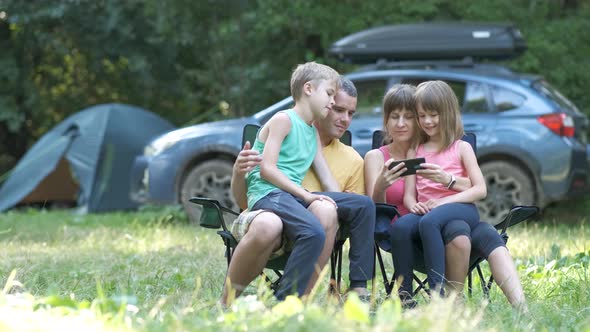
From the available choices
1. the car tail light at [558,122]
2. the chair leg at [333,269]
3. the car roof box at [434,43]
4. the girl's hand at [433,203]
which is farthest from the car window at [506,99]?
the chair leg at [333,269]

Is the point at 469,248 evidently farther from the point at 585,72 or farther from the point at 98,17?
the point at 98,17

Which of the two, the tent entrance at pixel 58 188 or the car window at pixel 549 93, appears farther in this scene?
the tent entrance at pixel 58 188

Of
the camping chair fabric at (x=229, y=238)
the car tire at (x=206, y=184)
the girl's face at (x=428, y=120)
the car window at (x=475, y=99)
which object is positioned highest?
the girl's face at (x=428, y=120)

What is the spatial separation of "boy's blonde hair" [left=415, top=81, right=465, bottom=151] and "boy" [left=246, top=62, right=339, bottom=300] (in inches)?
16.2

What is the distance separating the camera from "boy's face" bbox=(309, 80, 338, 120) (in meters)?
4.48

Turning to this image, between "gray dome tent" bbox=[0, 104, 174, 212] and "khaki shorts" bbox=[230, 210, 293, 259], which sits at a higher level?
"khaki shorts" bbox=[230, 210, 293, 259]

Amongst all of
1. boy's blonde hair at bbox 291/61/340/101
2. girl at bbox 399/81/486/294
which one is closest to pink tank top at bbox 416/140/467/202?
girl at bbox 399/81/486/294

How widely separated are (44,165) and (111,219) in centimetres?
235

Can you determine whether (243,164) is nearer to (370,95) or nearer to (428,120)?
(428,120)

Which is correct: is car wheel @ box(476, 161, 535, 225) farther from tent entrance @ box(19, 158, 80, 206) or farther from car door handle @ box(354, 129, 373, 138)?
tent entrance @ box(19, 158, 80, 206)

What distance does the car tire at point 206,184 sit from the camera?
366 inches

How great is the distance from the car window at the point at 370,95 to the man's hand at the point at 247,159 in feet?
15.6

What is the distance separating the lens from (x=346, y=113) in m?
4.75

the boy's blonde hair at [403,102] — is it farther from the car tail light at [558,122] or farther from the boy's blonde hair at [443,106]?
the car tail light at [558,122]
